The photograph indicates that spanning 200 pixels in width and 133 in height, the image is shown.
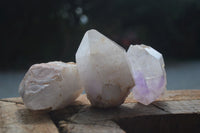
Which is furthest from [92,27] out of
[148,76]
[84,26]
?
[148,76]

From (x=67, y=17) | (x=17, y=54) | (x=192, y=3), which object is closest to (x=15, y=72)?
(x=17, y=54)

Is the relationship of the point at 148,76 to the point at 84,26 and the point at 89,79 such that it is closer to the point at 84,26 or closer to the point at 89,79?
the point at 89,79

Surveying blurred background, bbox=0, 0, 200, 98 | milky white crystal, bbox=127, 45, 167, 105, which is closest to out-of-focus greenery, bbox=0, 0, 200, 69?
blurred background, bbox=0, 0, 200, 98

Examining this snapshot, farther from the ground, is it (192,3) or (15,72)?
(192,3)

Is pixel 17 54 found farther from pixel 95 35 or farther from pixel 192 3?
pixel 192 3

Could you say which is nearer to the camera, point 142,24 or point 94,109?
point 94,109
